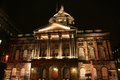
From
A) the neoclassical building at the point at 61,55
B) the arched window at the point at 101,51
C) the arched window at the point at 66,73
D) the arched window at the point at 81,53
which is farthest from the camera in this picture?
the arched window at the point at 81,53

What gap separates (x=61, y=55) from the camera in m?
38.9

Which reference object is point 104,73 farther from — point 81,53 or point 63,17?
point 63,17

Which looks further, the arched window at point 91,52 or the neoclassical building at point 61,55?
the arched window at point 91,52

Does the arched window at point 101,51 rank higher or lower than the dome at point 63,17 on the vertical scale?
lower

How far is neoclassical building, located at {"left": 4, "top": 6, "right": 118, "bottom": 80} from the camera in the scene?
3688cm

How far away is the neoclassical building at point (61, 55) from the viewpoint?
121 feet

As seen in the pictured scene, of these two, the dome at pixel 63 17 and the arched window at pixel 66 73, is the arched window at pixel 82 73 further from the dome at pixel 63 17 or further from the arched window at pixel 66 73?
the dome at pixel 63 17

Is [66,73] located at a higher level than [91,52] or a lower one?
lower

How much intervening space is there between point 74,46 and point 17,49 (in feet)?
50.8

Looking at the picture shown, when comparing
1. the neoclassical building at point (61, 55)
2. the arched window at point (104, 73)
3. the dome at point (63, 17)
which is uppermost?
the dome at point (63, 17)

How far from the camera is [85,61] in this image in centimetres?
3919

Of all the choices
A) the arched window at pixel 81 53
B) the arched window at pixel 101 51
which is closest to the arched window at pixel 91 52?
the arched window at pixel 81 53

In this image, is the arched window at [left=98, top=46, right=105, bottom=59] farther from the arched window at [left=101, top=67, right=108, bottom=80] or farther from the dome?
the dome

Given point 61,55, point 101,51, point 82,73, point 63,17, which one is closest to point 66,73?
point 82,73
